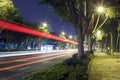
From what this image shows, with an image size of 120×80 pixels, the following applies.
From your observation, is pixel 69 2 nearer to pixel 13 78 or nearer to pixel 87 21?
pixel 87 21

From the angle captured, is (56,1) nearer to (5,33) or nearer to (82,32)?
(82,32)

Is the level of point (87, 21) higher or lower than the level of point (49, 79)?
higher

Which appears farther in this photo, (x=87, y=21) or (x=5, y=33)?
(x=5, y=33)

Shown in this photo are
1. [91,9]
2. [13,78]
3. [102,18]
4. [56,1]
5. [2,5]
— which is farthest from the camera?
[2,5]

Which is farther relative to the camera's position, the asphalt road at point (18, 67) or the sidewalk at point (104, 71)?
the asphalt road at point (18, 67)

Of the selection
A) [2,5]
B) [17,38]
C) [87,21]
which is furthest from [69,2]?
[17,38]

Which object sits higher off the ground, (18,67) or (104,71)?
(18,67)

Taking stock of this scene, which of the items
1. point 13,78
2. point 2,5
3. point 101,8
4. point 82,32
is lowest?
point 13,78

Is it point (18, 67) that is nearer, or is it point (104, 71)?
point (104, 71)

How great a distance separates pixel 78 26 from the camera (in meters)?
27.5

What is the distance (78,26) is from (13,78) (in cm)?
1081

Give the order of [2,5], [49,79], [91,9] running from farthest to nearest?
[2,5], [91,9], [49,79]

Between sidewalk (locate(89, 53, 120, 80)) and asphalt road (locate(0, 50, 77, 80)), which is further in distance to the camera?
asphalt road (locate(0, 50, 77, 80))

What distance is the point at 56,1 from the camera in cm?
2625
